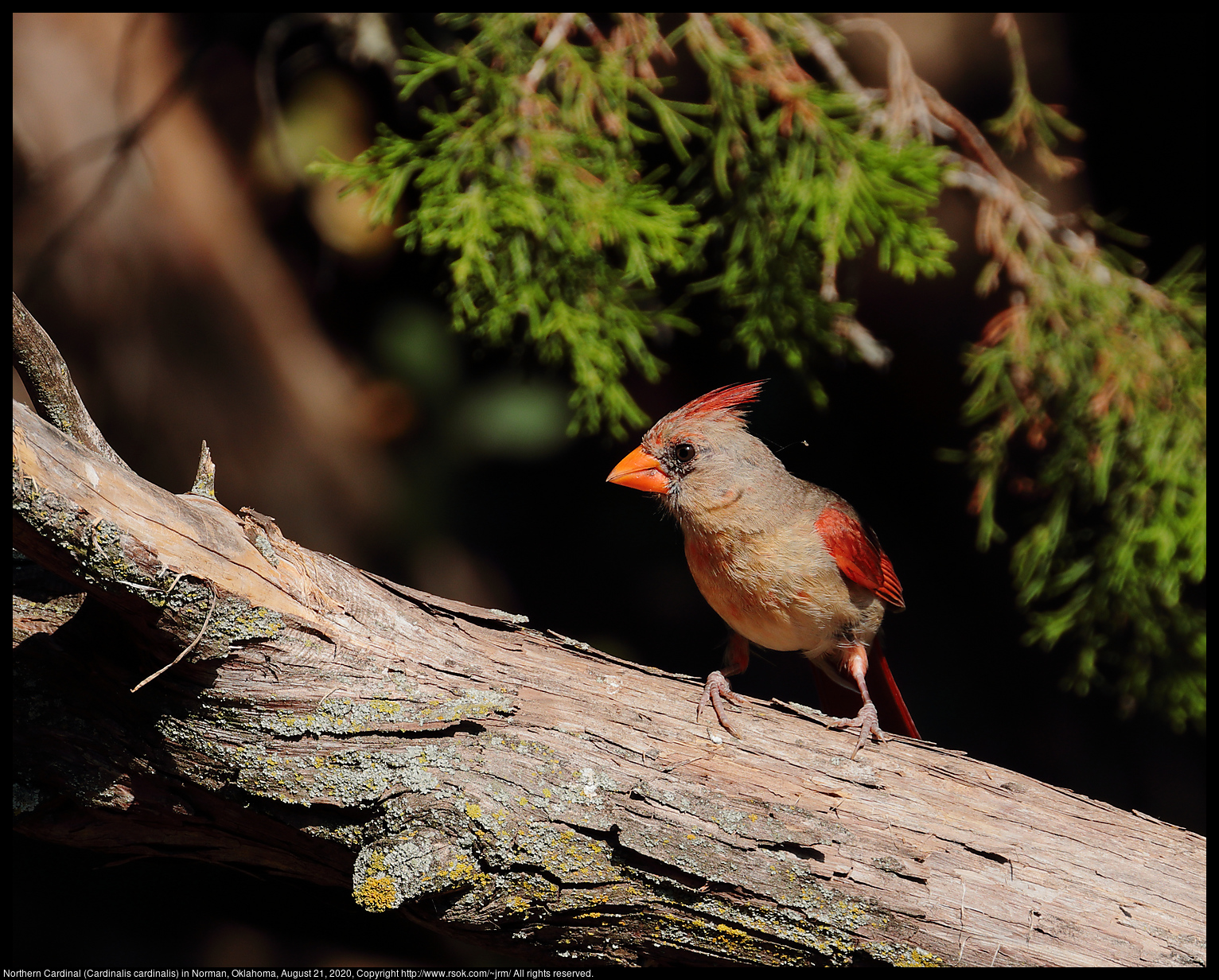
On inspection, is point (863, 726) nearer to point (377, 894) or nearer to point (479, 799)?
point (479, 799)

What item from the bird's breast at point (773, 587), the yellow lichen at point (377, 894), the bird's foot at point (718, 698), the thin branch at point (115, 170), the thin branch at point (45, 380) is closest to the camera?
the yellow lichen at point (377, 894)

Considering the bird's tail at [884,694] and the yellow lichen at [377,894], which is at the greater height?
the yellow lichen at [377,894]

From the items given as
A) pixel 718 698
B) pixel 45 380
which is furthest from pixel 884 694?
pixel 45 380

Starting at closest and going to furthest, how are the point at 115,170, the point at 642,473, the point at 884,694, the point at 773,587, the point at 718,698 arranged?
the point at 718,698, the point at 773,587, the point at 642,473, the point at 884,694, the point at 115,170

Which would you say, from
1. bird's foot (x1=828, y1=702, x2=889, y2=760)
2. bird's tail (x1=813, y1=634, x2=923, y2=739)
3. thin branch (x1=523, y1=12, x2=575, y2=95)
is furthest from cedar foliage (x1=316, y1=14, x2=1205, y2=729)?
bird's foot (x1=828, y1=702, x2=889, y2=760)

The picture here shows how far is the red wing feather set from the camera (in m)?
2.13

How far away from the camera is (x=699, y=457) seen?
2.18 meters

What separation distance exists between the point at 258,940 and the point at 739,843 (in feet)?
6.37

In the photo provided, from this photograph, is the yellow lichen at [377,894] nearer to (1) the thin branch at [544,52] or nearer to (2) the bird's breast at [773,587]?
(2) the bird's breast at [773,587]

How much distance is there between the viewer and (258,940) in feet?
8.81

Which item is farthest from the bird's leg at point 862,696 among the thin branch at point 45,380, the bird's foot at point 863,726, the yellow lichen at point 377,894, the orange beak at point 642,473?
the thin branch at point 45,380

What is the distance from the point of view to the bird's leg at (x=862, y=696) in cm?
173

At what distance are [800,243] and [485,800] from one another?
5.49 ft

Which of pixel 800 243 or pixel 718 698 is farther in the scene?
pixel 800 243
